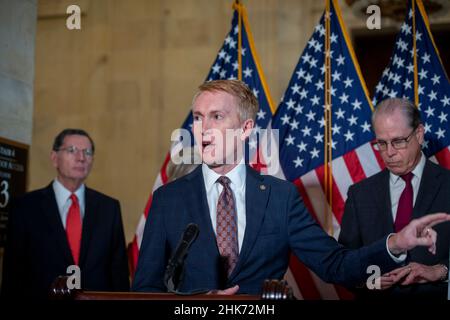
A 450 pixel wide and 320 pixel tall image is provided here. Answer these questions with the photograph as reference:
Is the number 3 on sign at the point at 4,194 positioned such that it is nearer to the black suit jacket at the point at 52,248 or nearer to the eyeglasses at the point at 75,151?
the black suit jacket at the point at 52,248

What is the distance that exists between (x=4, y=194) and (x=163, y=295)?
329cm

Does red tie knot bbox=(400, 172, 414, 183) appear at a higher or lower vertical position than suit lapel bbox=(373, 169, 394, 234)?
higher

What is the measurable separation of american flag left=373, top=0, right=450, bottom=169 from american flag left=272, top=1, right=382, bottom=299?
0.26 m

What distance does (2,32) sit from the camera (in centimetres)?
Answer: 559

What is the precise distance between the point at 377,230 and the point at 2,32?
3211mm

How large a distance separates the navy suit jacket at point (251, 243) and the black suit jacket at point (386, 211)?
1.09m

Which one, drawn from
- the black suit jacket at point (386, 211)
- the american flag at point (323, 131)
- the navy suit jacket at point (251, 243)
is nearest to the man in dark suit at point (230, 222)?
the navy suit jacket at point (251, 243)

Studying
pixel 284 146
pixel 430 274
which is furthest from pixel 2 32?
pixel 430 274

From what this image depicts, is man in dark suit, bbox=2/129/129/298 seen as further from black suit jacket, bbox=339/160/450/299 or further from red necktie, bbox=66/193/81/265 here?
black suit jacket, bbox=339/160/450/299

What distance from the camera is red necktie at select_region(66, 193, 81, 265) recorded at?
5379 millimetres

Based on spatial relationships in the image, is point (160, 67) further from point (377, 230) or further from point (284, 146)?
point (377, 230)

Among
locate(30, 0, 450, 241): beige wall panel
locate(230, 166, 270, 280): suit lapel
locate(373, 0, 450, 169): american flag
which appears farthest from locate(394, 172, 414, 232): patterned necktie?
locate(30, 0, 450, 241): beige wall panel

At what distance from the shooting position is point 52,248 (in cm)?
525
